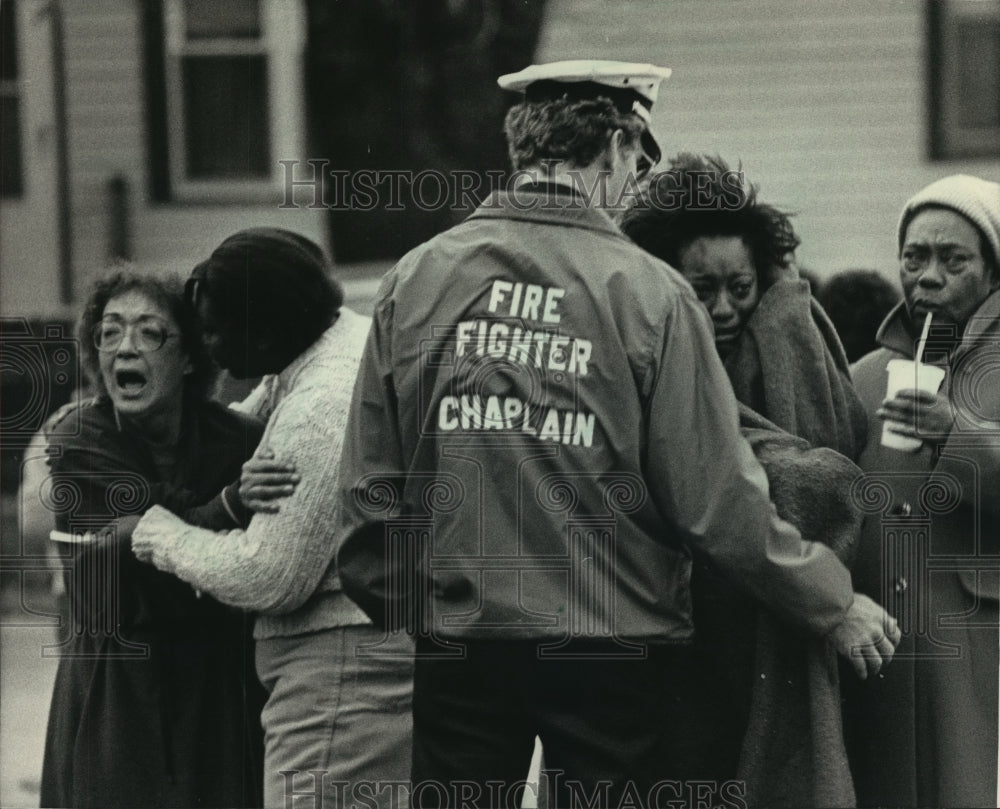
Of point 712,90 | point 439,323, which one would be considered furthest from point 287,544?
point 712,90

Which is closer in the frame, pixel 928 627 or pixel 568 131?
pixel 568 131

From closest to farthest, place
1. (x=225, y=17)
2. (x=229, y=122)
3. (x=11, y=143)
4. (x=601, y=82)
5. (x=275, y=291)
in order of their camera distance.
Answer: (x=601, y=82)
(x=275, y=291)
(x=229, y=122)
(x=225, y=17)
(x=11, y=143)

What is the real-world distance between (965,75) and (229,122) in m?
2.01

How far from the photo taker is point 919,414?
3.70 meters

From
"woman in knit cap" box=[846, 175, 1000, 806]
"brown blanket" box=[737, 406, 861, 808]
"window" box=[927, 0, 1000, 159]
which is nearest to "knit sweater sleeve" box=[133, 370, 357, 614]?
"brown blanket" box=[737, 406, 861, 808]

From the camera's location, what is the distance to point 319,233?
4398 millimetres

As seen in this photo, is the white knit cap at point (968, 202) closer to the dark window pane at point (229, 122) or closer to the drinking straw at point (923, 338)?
the drinking straw at point (923, 338)

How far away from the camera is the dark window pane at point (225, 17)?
15.3 feet

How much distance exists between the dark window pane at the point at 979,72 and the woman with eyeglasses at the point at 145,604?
6.79 ft

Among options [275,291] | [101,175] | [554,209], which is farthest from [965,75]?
[101,175]

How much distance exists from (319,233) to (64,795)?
156 centimetres

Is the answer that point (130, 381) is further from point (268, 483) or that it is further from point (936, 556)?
point (936, 556)

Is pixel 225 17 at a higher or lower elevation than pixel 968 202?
higher

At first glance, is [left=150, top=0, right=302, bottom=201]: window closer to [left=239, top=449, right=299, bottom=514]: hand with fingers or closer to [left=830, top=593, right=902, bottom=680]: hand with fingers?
[left=239, top=449, right=299, bottom=514]: hand with fingers
